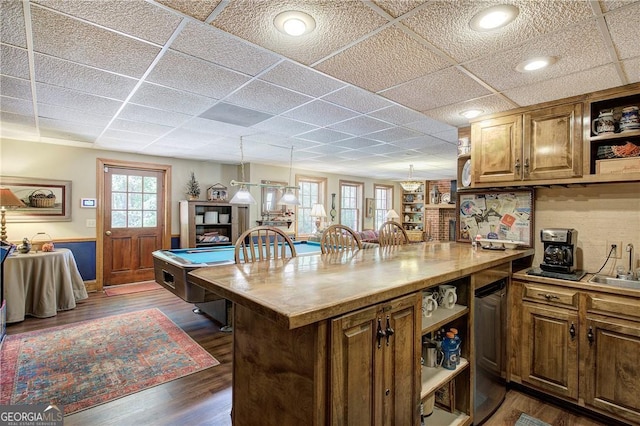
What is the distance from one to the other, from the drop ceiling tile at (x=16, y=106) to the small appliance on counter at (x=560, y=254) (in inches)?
188

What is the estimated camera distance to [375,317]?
123 cm

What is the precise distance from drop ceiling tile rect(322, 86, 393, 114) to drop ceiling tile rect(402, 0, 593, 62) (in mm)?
864

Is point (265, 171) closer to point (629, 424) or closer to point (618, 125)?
point (618, 125)

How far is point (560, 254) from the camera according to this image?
2.48m

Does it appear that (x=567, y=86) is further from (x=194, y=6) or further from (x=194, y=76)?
(x=194, y=76)

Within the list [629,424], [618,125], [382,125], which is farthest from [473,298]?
[382,125]

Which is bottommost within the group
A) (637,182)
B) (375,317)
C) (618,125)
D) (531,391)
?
(531,391)

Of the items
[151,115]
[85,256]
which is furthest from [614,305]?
[85,256]

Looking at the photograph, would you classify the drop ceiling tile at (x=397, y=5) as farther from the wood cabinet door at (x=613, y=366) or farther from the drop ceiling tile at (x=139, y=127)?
the drop ceiling tile at (x=139, y=127)

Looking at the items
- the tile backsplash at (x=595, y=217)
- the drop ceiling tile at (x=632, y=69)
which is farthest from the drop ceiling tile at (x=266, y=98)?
the tile backsplash at (x=595, y=217)

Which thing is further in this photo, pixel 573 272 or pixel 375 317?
pixel 573 272

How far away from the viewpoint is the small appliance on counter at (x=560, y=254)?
243 cm

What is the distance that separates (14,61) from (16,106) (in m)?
1.31

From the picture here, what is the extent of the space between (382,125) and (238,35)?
88.2 inches
